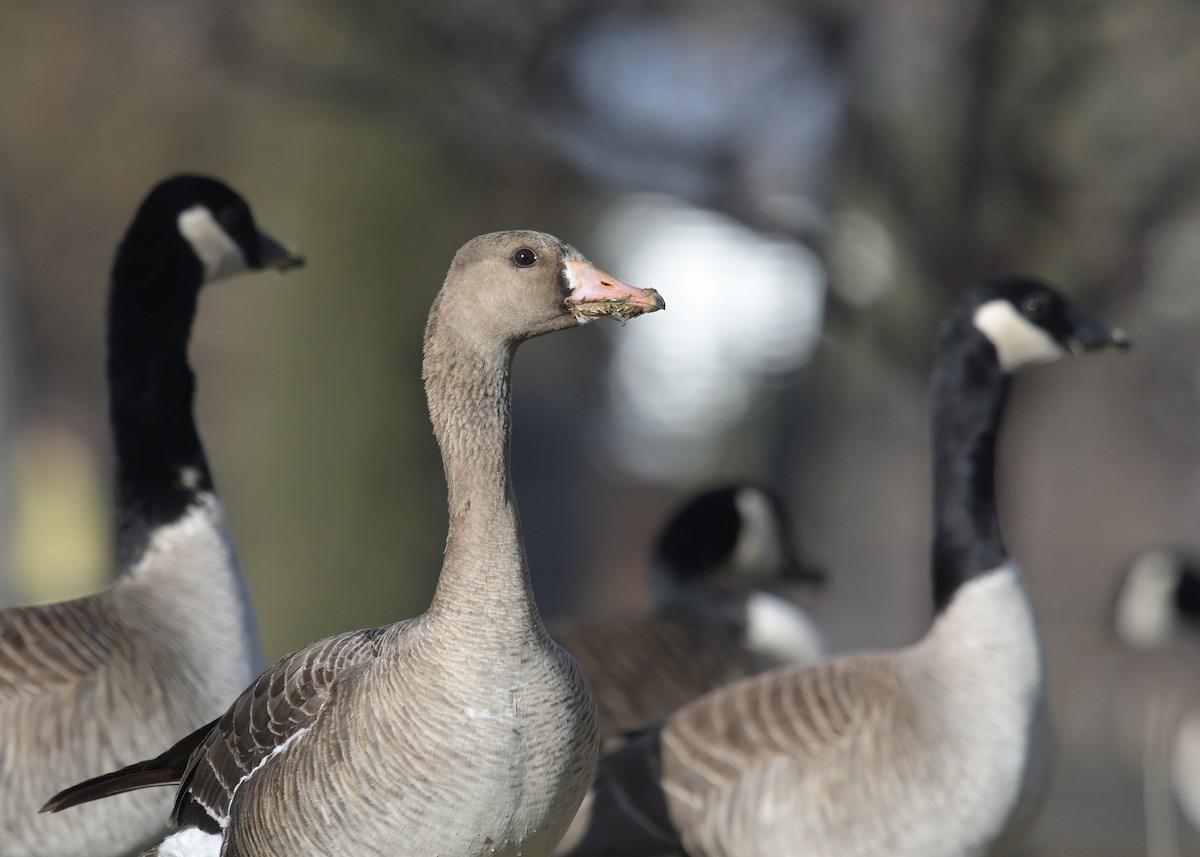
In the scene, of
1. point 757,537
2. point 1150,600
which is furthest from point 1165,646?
point 757,537

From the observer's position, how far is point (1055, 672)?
34.4 ft

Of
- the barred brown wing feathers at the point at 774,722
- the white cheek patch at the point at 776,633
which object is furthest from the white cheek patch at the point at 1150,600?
the barred brown wing feathers at the point at 774,722

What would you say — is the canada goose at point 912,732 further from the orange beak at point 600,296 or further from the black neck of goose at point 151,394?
the orange beak at point 600,296

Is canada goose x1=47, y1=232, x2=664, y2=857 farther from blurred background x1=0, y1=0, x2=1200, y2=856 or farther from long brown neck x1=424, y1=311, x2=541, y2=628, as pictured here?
blurred background x1=0, y1=0, x2=1200, y2=856

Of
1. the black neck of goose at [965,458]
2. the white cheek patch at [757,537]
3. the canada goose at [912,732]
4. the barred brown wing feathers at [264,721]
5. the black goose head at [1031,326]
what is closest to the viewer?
the barred brown wing feathers at [264,721]

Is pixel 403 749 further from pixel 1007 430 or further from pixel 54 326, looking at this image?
pixel 54 326

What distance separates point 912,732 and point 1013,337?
1.55 metres

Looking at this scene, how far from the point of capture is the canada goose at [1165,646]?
7215 millimetres

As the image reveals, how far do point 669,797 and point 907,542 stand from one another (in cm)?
1349

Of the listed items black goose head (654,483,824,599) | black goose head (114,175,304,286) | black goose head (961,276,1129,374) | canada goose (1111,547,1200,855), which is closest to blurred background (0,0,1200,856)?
canada goose (1111,547,1200,855)

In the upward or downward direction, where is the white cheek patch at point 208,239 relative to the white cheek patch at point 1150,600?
upward

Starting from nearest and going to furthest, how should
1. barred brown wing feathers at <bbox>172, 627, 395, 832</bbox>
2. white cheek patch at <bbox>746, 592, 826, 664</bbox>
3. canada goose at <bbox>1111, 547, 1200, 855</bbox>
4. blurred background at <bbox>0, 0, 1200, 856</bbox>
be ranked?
1. barred brown wing feathers at <bbox>172, 627, 395, 832</bbox>
2. white cheek patch at <bbox>746, 592, 826, 664</bbox>
3. canada goose at <bbox>1111, 547, 1200, 855</bbox>
4. blurred background at <bbox>0, 0, 1200, 856</bbox>

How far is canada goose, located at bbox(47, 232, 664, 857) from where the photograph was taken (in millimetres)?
2936

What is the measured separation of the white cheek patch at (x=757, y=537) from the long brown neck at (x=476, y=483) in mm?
3615
